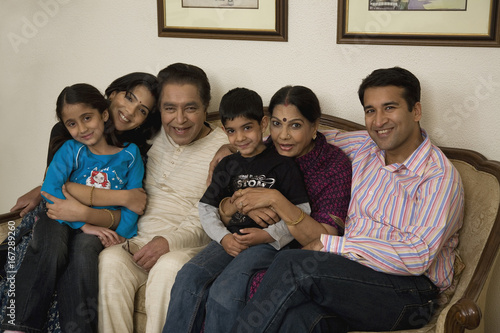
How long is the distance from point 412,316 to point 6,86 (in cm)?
290

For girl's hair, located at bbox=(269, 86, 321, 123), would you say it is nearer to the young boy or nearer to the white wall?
the young boy

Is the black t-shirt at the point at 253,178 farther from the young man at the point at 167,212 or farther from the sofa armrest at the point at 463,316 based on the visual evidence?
the sofa armrest at the point at 463,316

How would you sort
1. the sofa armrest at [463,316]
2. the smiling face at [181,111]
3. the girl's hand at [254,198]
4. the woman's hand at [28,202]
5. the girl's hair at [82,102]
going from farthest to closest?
the woman's hand at [28,202]
the smiling face at [181,111]
the girl's hair at [82,102]
the girl's hand at [254,198]
the sofa armrest at [463,316]

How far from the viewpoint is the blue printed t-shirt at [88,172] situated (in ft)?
8.02

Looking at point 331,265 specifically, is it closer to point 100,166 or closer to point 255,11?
point 100,166

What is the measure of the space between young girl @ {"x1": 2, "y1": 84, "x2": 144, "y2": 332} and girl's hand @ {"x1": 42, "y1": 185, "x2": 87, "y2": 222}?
0.09ft

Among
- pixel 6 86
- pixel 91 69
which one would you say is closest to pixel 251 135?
pixel 91 69

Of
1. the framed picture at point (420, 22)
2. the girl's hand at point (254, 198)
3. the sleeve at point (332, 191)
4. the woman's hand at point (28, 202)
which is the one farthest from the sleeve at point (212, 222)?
the framed picture at point (420, 22)

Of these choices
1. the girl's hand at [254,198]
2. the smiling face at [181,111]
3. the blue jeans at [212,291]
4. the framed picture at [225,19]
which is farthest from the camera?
the framed picture at [225,19]

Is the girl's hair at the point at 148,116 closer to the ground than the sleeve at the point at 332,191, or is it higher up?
higher up

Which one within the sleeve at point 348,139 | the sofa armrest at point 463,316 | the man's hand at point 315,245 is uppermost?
the sleeve at point 348,139

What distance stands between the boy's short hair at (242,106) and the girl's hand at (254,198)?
30cm

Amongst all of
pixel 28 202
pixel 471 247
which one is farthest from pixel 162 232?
pixel 471 247

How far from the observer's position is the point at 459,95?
2.47 metres
